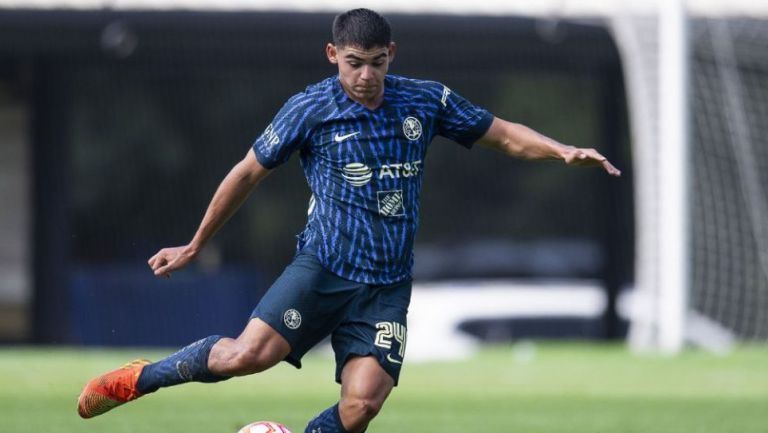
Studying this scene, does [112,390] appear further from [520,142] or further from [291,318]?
[520,142]

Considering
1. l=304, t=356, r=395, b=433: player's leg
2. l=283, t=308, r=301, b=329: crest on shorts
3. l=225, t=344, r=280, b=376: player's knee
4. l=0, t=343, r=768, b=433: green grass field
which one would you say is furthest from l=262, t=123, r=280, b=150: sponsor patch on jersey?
l=0, t=343, r=768, b=433: green grass field

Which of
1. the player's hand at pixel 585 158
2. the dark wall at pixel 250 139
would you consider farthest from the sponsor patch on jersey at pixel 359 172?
the dark wall at pixel 250 139

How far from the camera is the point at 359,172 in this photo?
6688mm

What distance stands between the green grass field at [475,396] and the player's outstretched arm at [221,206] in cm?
210

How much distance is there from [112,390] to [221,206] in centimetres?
100

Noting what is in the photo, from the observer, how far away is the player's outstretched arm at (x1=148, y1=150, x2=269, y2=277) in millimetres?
6789

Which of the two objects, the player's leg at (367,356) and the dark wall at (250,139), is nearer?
the player's leg at (367,356)

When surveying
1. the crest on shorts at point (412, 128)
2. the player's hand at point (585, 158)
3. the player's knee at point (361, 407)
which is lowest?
the player's knee at point (361, 407)

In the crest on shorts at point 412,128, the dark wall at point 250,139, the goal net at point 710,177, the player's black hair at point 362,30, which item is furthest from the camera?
the dark wall at point 250,139

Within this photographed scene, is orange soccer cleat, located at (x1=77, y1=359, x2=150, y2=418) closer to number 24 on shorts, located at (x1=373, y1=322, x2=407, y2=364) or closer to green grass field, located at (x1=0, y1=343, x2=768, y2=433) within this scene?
number 24 on shorts, located at (x1=373, y1=322, x2=407, y2=364)

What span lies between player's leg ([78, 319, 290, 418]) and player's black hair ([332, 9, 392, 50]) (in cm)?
124

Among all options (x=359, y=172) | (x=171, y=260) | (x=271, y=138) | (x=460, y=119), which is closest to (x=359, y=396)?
(x=359, y=172)

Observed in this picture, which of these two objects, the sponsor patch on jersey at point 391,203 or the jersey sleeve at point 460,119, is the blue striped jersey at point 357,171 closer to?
the sponsor patch on jersey at point 391,203

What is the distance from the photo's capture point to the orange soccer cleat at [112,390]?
7020 millimetres
